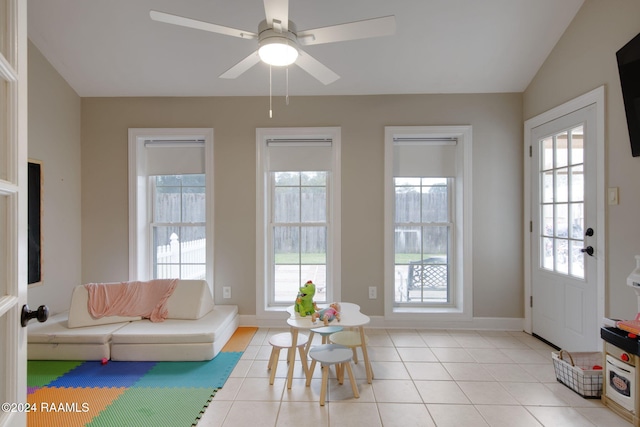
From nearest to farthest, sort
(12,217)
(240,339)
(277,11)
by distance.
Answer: (12,217), (277,11), (240,339)

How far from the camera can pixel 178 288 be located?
2.95 m

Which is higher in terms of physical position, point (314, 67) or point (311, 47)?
point (311, 47)

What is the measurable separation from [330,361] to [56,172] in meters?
3.18

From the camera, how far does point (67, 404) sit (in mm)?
1965

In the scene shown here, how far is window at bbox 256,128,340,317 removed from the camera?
334cm

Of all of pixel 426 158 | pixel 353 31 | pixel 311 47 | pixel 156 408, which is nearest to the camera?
pixel 353 31

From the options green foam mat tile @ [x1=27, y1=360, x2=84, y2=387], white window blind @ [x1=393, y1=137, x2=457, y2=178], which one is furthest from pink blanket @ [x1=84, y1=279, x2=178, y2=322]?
white window blind @ [x1=393, y1=137, x2=457, y2=178]

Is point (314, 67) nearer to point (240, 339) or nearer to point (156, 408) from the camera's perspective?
point (156, 408)

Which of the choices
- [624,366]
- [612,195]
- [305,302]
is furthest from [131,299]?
[612,195]

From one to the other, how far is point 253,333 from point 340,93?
2650mm

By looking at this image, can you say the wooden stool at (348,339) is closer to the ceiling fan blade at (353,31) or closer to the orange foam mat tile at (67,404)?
the orange foam mat tile at (67,404)

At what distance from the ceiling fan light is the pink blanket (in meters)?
2.27

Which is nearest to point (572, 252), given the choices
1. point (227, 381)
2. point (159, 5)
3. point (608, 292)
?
point (608, 292)

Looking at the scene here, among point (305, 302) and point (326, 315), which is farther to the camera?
point (305, 302)
